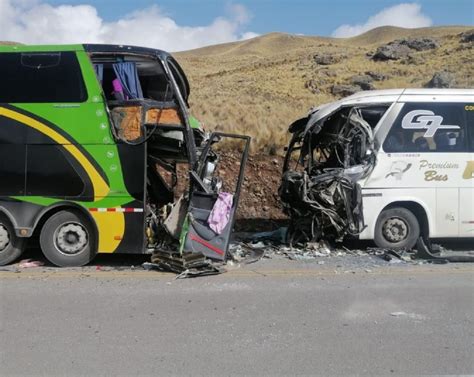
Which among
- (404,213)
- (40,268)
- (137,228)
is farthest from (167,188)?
(404,213)

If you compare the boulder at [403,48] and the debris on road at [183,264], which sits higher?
the boulder at [403,48]

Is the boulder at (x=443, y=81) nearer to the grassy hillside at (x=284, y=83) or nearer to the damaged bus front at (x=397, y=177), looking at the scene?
the grassy hillside at (x=284, y=83)

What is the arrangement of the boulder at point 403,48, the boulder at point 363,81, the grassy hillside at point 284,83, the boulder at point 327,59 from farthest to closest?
1. the boulder at point 327,59
2. the boulder at point 403,48
3. the boulder at point 363,81
4. the grassy hillside at point 284,83

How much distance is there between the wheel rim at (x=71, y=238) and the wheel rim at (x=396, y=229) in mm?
4782

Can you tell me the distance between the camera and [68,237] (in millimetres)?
8164

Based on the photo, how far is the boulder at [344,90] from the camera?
129 feet

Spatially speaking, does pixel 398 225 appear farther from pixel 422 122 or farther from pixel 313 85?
pixel 313 85

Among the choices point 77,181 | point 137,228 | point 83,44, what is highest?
point 83,44

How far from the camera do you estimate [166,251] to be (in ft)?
26.4

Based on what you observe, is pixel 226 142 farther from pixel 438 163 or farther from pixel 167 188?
pixel 438 163

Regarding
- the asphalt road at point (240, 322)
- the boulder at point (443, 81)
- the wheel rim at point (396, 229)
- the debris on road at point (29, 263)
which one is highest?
the boulder at point (443, 81)

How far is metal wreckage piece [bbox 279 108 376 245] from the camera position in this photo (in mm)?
8969

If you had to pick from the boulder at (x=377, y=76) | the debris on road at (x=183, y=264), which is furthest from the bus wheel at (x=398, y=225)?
the boulder at (x=377, y=76)

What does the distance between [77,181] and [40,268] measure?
54.5 inches
